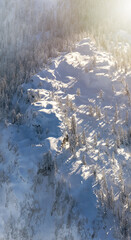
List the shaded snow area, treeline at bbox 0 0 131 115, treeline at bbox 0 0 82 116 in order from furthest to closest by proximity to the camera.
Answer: treeline at bbox 0 0 131 115, treeline at bbox 0 0 82 116, the shaded snow area

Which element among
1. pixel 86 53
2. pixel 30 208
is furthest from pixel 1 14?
pixel 30 208

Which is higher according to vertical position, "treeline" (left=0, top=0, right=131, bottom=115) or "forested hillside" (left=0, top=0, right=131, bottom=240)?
"treeline" (left=0, top=0, right=131, bottom=115)

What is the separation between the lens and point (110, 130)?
31.4 feet

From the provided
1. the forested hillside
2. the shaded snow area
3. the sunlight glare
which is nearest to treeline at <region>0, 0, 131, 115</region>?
the sunlight glare

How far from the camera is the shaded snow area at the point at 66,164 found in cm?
602

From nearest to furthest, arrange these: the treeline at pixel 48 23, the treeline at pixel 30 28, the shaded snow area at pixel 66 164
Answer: the shaded snow area at pixel 66 164 → the treeline at pixel 30 28 → the treeline at pixel 48 23

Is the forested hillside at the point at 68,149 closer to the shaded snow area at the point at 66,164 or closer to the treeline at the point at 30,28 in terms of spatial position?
the shaded snow area at the point at 66,164

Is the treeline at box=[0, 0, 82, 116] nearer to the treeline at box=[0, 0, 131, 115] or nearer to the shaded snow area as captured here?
the treeline at box=[0, 0, 131, 115]

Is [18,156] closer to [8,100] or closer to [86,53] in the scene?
[8,100]

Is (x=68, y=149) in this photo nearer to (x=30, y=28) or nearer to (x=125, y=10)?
(x=30, y=28)

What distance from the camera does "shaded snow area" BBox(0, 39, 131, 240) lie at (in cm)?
602

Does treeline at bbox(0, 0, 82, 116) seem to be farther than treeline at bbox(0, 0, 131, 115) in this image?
No

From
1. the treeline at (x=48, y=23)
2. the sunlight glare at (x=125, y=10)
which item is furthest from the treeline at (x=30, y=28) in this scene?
the sunlight glare at (x=125, y=10)

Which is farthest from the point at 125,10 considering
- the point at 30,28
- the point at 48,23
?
the point at 30,28
